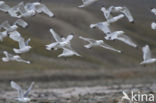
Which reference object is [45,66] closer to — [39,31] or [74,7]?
[39,31]

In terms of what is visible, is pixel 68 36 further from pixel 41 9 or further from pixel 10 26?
pixel 10 26

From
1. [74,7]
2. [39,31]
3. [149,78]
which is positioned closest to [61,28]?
[39,31]

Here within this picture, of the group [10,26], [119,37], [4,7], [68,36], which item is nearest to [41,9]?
[10,26]

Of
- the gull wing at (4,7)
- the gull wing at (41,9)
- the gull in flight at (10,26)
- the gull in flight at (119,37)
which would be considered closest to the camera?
the gull in flight at (119,37)

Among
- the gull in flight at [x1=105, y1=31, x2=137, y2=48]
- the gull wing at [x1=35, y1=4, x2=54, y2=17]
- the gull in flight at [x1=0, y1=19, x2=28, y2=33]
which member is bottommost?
the gull in flight at [x1=105, y1=31, x2=137, y2=48]

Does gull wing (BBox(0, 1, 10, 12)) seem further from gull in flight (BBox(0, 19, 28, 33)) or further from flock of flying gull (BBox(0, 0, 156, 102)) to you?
gull in flight (BBox(0, 19, 28, 33))

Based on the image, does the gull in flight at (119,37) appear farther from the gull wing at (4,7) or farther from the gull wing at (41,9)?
the gull wing at (4,7)

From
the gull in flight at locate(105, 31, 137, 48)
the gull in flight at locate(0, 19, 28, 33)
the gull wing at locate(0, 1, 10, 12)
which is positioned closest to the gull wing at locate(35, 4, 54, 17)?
the gull in flight at locate(0, 19, 28, 33)

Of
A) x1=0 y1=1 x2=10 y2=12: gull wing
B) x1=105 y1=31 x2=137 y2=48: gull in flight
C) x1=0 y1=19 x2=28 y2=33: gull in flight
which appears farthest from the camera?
x1=0 y1=1 x2=10 y2=12: gull wing

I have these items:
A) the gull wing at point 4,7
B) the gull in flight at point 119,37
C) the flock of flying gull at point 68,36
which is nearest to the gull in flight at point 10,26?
the flock of flying gull at point 68,36

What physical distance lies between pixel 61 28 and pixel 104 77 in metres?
27.0

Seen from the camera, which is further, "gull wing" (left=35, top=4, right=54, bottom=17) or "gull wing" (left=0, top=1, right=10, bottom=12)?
"gull wing" (left=0, top=1, right=10, bottom=12)

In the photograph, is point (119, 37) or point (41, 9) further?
point (41, 9)

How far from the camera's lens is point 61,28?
208 feet
